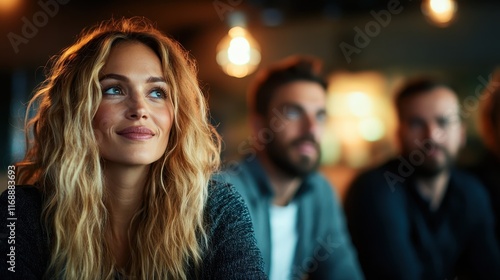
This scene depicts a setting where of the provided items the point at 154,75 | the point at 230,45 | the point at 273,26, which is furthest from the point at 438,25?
the point at 154,75

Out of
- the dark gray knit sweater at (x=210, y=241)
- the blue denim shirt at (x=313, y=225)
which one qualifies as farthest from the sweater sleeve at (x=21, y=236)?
the blue denim shirt at (x=313, y=225)

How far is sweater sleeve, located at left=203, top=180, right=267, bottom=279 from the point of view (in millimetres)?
1506

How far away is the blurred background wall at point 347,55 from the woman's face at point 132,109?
164 cm

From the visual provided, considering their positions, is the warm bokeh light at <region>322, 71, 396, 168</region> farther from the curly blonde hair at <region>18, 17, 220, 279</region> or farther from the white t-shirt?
the curly blonde hair at <region>18, 17, 220, 279</region>

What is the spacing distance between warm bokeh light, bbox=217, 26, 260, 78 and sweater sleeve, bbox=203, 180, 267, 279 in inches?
69.7

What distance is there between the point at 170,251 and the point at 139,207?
0.59ft

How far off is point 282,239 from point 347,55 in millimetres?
1077

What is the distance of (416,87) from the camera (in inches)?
130

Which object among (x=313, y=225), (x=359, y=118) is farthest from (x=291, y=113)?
(x=313, y=225)

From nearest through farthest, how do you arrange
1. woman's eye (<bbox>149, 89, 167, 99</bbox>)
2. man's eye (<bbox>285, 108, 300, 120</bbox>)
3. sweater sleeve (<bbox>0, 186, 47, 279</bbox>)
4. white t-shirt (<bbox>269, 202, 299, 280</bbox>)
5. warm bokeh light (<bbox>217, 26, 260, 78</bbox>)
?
sweater sleeve (<bbox>0, 186, 47, 279</bbox>) → woman's eye (<bbox>149, 89, 167, 99</bbox>) → white t-shirt (<bbox>269, 202, 299, 280</bbox>) → man's eye (<bbox>285, 108, 300, 120</bbox>) → warm bokeh light (<bbox>217, 26, 260, 78</bbox>)

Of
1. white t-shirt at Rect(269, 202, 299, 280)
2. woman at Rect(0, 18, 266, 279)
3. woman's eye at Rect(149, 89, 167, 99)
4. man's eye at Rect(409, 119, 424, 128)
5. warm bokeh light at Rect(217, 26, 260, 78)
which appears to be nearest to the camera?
woman at Rect(0, 18, 266, 279)

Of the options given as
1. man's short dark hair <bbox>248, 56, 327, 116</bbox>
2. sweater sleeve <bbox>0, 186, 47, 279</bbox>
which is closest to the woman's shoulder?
sweater sleeve <bbox>0, 186, 47, 279</bbox>

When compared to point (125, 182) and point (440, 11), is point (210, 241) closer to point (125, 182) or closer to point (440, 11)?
→ point (125, 182)

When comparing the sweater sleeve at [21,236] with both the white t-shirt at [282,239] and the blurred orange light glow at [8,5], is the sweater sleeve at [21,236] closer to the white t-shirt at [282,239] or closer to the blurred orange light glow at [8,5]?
the white t-shirt at [282,239]
